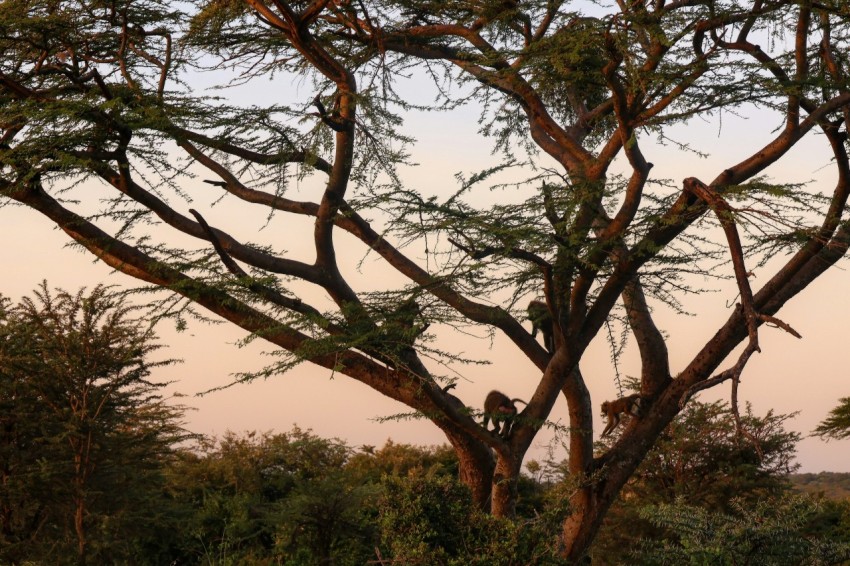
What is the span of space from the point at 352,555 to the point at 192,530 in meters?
3.17

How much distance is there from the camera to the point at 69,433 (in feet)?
35.2

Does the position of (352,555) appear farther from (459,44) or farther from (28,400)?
(459,44)

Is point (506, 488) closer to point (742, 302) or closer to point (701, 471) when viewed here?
point (742, 302)

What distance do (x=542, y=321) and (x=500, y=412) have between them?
133 cm

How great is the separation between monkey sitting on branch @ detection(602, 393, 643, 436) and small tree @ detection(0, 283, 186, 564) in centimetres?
546

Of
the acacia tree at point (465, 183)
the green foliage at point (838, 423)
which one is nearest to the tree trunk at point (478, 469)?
the acacia tree at point (465, 183)

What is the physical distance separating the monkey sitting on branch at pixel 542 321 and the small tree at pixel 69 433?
440 cm

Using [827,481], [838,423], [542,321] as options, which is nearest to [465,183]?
[542,321]

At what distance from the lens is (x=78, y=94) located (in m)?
10.1

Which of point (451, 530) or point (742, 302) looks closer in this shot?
point (742, 302)

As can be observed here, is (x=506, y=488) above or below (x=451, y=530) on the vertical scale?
above

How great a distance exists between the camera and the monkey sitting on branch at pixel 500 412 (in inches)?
407

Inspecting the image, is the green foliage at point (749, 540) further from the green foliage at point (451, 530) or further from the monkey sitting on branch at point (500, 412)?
the monkey sitting on branch at point (500, 412)

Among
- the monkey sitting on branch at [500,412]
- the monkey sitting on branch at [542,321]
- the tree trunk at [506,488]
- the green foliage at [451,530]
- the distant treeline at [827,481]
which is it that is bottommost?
the green foliage at [451,530]
